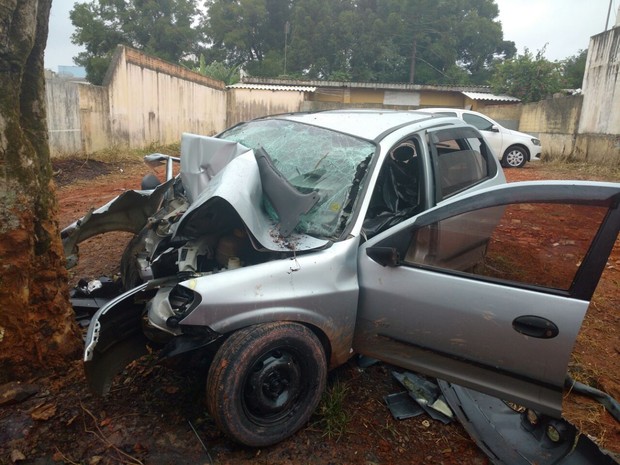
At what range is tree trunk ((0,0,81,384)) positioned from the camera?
2.34m

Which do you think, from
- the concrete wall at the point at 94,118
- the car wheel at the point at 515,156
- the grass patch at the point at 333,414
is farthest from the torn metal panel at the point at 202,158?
the car wheel at the point at 515,156

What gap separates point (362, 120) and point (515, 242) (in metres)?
1.53

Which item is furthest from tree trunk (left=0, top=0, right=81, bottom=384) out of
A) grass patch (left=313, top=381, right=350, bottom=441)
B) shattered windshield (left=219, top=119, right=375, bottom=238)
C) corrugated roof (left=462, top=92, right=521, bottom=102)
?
corrugated roof (left=462, top=92, right=521, bottom=102)

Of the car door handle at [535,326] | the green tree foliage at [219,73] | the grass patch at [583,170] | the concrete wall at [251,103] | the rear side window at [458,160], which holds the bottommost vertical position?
the car door handle at [535,326]

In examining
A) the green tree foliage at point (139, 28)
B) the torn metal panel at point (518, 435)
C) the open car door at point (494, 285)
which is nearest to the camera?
the open car door at point (494, 285)

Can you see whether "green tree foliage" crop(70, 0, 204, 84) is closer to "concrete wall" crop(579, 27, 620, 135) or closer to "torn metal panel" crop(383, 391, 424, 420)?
"concrete wall" crop(579, 27, 620, 135)

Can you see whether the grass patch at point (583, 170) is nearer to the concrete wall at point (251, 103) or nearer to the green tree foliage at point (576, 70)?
the concrete wall at point (251, 103)

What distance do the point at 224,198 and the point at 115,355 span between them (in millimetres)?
1089

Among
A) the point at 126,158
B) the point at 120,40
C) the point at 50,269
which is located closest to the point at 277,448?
the point at 50,269

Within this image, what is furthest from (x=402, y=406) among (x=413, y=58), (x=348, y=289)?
(x=413, y=58)

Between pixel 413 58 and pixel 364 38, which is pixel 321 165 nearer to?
pixel 364 38

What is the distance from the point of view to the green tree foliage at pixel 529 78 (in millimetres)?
19777

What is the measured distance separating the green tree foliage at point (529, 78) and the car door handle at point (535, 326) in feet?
68.1

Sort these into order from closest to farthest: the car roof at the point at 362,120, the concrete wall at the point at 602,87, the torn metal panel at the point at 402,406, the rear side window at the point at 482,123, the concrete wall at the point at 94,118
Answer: the torn metal panel at the point at 402,406
the car roof at the point at 362,120
the concrete wall at the point at 94,118
the concrete wall at the point at 602,87
the rear side window at the point at 482,123
